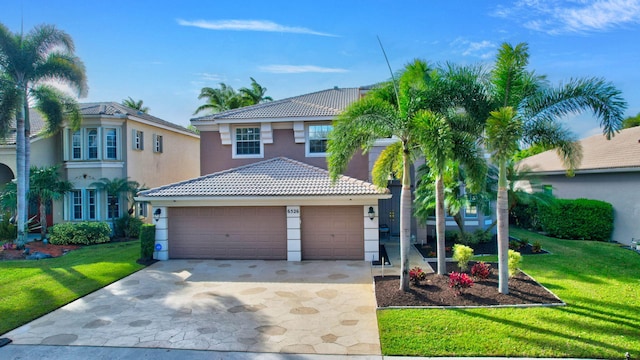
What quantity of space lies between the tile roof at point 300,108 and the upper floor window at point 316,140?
863mm

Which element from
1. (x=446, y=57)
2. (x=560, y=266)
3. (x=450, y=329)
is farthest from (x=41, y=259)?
(x=560, y=266)

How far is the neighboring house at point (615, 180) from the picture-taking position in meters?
15.4

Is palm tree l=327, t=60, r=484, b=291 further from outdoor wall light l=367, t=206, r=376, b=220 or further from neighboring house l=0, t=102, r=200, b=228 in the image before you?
neighboring house l=0, t=102, r=200, b=228

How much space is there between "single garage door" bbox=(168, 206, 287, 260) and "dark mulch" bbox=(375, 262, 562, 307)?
487cm

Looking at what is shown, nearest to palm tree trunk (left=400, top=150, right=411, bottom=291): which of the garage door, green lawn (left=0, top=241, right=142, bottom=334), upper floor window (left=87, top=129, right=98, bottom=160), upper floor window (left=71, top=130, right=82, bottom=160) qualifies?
the garage door

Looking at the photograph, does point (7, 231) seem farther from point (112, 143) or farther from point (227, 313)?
point (227, 313)

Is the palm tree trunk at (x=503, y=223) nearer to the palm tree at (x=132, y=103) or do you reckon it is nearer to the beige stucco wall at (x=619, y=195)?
the beige stucco wall at (x=619, y=195)

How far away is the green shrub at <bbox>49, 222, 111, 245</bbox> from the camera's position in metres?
17.2

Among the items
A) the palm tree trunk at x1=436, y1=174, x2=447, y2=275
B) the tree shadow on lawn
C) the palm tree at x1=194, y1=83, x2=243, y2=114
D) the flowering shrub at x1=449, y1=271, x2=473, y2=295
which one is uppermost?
the palm tree at x1=194, y1=83, x2=243, y2=114

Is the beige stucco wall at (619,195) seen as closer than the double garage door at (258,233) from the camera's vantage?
No

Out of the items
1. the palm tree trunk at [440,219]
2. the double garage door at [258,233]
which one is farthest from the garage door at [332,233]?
the palm tree trunk at [440,219]

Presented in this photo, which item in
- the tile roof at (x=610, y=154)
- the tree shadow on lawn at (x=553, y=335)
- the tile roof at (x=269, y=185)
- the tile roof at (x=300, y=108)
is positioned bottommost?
the tree shadow on lawn at (x=553, y=335)

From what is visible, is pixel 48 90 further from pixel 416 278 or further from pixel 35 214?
pixel 416 278

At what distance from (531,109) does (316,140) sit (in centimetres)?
1023
